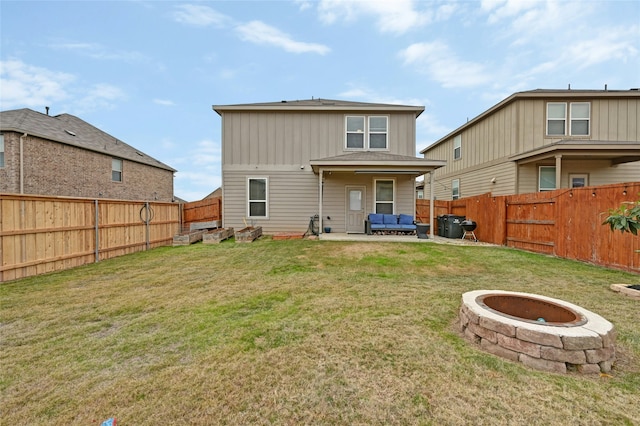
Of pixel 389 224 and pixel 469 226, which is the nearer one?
pixel 469 226

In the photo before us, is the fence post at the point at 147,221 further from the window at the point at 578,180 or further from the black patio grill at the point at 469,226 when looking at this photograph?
the window at the point at 578,180

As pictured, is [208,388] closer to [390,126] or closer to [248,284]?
[248,284]

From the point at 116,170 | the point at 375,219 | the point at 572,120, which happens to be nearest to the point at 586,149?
the point at 572,120

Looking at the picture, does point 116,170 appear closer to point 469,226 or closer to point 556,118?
Answer: point 469,226

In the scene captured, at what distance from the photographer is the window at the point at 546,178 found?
38.5 feet

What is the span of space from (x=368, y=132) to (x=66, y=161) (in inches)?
541

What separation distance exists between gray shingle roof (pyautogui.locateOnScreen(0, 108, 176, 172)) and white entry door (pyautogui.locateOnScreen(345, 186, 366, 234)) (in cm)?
1295

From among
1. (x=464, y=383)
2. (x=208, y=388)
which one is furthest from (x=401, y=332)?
(x=208, y=388)

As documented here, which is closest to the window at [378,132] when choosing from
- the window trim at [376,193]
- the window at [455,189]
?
the window trim at [376,193]

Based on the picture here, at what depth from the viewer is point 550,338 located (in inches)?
94.7

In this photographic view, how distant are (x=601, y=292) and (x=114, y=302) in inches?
300

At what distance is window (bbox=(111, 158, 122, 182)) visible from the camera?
15609 mm

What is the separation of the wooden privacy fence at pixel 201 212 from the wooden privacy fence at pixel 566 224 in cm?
1105

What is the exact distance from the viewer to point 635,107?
11438 millimetres
